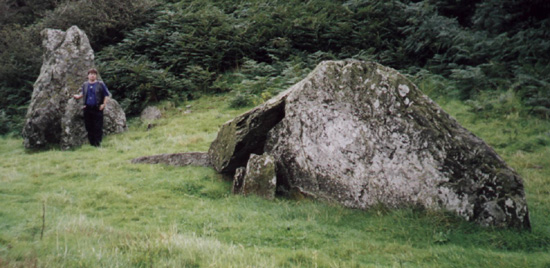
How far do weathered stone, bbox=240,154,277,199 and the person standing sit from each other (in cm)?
892

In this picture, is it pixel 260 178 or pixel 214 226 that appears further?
pixel 260 178

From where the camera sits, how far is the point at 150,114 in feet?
63.7

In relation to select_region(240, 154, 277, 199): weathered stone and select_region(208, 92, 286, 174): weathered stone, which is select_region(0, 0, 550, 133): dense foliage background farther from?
select_region(240, 154, 277, 199): weathered stone

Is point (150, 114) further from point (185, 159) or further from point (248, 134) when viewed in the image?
point (248, 134)

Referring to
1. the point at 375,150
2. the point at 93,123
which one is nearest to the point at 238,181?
the point at 375,150

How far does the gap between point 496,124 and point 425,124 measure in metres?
7.21

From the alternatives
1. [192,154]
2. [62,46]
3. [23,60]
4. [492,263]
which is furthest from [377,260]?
[23,60]

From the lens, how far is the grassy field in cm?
483

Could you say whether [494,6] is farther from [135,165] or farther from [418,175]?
[135,165]

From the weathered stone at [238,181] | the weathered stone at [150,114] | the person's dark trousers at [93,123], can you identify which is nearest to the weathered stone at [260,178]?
the weathered stone at [238,181]

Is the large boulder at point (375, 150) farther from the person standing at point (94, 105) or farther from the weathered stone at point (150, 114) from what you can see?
the weathered stone at point (150, 114)

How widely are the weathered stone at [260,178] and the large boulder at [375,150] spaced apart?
34 cm

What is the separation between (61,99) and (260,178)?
39.3ft

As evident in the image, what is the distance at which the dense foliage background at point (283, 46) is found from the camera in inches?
613
